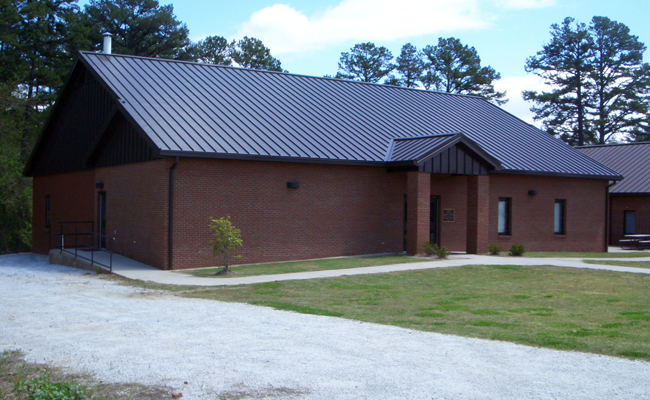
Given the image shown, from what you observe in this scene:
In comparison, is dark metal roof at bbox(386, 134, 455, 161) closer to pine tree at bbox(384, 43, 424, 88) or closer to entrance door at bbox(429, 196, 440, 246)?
entrance door at bbox(429, 196, 440, 246)

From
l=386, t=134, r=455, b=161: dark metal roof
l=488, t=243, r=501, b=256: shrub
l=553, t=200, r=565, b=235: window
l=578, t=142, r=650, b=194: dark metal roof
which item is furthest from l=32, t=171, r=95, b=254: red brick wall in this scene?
l=578, t=142, r=650, b=194: dark metal roof

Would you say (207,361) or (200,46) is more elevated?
(200,46)

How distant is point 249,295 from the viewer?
13328 millimetres

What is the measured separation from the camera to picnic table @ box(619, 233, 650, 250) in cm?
3072

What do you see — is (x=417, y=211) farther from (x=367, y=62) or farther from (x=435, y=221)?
(x=367, y=62)

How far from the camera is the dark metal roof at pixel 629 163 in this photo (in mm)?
34000

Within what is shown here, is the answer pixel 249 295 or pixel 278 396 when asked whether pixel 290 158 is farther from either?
pixel 278 396

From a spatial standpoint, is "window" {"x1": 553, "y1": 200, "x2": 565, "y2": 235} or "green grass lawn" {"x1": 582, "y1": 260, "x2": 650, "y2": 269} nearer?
"green grass lawn" {"x1": 582, "y1": 260, "x2": 650, "y2": 269}

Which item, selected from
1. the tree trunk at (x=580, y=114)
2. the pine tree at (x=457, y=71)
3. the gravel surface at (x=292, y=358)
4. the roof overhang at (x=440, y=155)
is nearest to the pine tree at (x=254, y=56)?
the pine tree at (x=457, y=71)

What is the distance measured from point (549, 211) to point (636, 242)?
8855mm

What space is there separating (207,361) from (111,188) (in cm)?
1626

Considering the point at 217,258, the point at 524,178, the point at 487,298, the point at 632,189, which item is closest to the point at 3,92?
the point at 217,258

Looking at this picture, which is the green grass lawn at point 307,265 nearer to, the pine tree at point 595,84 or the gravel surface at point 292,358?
the gravel surface at point 292,358

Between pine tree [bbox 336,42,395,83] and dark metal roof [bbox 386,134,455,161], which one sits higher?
pine tree [bbox 336,42,395,83]
